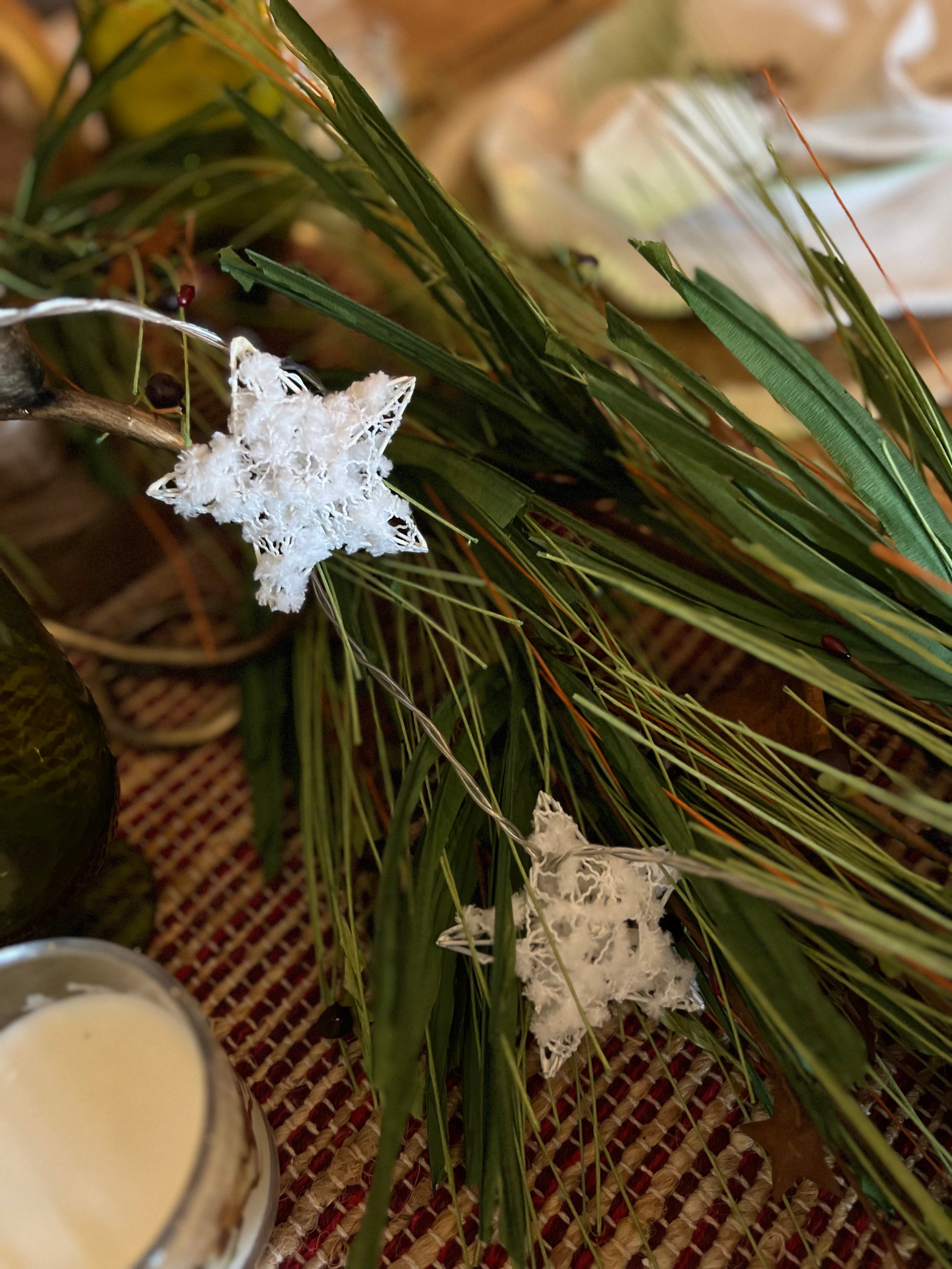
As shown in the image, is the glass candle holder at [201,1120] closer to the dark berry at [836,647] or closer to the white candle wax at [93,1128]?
the white candle wax at [93,1128]

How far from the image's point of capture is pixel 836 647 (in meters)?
0.26

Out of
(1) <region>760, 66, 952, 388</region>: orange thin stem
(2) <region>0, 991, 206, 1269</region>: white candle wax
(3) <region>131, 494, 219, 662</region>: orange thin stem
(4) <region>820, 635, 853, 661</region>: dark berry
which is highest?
(1) <region>760, 66, 952, 388</region>: orange thin stem

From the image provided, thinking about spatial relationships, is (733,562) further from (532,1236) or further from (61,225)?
(61,225)

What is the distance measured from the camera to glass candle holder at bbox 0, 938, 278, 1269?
0.60 feet

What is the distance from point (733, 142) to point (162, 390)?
26 cm

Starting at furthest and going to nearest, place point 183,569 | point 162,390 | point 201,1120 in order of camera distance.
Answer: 1. point 183,569
2. point 162,390
3. point 201,1120

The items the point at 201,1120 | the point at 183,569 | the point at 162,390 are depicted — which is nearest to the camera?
the point at 201,1120

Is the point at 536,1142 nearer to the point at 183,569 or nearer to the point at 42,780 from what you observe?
the point at 42,780

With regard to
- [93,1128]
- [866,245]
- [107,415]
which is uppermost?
[866,245]

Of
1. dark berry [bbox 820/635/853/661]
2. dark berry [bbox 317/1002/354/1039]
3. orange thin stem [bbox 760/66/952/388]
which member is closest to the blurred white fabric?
orange thin stem [bbox 760/66/952/388]

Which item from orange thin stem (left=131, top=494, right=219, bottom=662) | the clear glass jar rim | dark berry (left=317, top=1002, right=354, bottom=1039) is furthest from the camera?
orange thin stem (left=131, top=494, right=219, bottom=662)

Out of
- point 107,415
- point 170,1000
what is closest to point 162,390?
point 107,415

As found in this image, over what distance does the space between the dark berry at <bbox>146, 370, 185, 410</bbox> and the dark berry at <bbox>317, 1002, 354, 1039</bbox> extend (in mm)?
194

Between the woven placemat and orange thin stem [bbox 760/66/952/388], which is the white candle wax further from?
orange thin stem [bbox 760/66/952/388]
